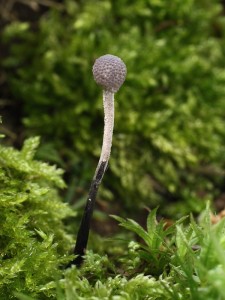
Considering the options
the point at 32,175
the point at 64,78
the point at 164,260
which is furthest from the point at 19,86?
the point at 164,260

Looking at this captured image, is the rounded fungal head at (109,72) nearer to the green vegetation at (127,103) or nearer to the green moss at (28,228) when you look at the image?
the green moss at (28,228)

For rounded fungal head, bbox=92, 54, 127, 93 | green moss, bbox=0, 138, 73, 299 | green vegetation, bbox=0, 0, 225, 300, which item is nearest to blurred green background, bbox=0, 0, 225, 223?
green vegetation, bbox=0, 0, 225, 300

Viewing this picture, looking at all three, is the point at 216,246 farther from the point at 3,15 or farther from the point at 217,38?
the point at 217,38

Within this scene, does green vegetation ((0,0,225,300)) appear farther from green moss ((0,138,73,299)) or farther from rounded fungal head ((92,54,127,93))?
rounded fungal head ((92,54,127,93))

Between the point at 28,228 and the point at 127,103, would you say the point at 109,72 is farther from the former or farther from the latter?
the point at 127,103

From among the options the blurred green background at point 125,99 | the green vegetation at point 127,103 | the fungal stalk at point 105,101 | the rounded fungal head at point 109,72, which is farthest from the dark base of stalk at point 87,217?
the blurred green background at point 125,99

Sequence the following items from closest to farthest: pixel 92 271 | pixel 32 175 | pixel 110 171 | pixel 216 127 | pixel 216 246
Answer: pixel 216 246
pixel 92 271
pixel 32 175
pixel 110 171
pixel 216 127
